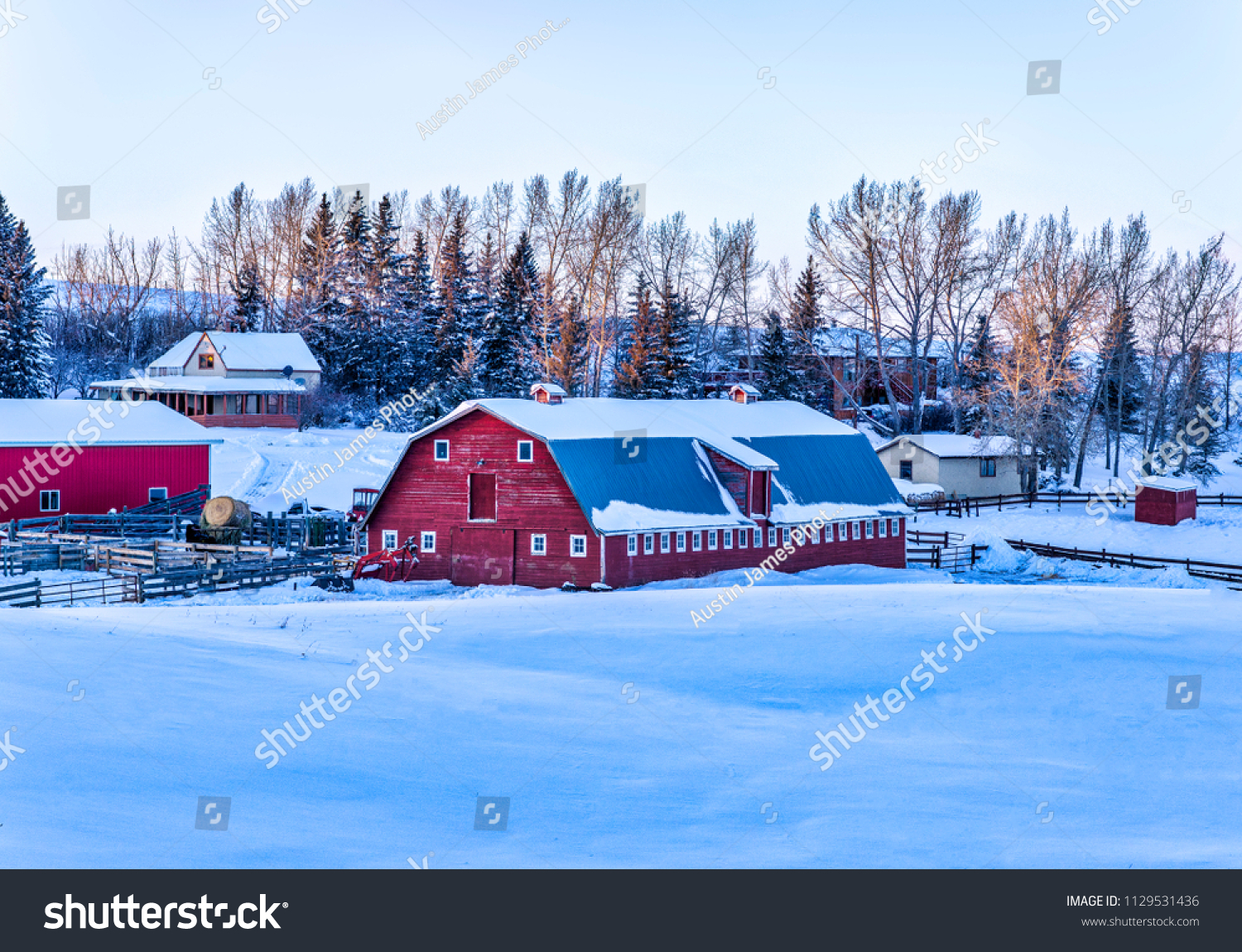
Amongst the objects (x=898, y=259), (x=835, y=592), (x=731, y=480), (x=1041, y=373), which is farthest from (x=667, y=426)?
(x=898, y=259)

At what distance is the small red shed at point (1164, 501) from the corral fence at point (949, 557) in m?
11.7

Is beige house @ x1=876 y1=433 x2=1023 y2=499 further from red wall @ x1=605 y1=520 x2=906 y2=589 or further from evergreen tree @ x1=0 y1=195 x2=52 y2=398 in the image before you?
evergreen tree @ x1=0 y1=195 x2=52 y2=398

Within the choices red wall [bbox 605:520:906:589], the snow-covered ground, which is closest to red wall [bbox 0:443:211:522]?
the snow-covered ground

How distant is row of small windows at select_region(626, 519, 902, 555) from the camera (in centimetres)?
3541

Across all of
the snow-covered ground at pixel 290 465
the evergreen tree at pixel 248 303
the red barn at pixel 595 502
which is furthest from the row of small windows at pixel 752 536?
the evergreen tree at pixel 248 303

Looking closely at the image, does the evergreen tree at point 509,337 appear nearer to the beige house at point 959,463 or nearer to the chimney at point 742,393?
the beige house at point 959,463

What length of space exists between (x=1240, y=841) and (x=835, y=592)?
1662 centimetres

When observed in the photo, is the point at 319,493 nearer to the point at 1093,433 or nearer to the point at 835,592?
the point at 835,592

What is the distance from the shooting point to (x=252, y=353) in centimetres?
7406

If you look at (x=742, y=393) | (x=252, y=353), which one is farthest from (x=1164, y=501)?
(x=252, y=353)

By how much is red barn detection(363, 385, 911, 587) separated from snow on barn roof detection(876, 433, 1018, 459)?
22638mm

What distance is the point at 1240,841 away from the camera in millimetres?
13852

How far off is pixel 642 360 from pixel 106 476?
113ft

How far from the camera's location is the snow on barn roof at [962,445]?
61375mm
